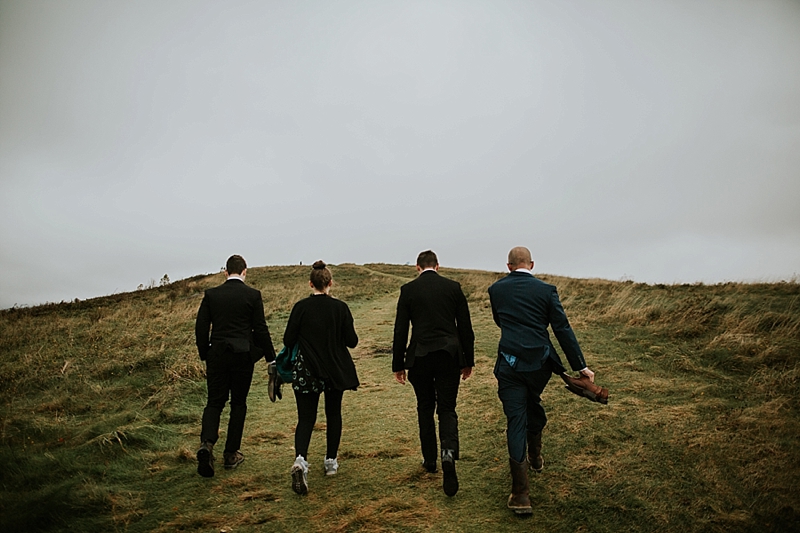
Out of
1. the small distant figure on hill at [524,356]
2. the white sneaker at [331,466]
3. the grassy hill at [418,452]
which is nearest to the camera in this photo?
the grassy hill at [418,452]

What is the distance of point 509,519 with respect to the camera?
477 centimetres

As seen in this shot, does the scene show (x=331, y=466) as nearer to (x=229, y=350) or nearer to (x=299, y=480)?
(x=299, y=480)

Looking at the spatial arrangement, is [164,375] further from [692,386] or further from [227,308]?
[692,386]

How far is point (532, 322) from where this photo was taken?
511 centimetres

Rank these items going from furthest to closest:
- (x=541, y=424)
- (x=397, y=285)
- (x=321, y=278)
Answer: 1. (x=397, y=285)
2. (x=321, y=278)
3. (x=541, y=424)

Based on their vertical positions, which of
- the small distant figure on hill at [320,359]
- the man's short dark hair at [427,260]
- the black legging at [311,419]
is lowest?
the black legging at [311,419]

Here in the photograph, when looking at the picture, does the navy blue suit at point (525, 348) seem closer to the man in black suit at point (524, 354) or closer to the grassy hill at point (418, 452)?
the man in black suit at point (524, 354)

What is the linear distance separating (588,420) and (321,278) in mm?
Answer: 4327

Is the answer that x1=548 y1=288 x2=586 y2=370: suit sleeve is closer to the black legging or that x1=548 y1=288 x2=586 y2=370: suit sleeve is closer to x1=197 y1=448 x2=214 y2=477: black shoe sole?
the black legging

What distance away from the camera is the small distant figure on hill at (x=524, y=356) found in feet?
16.2

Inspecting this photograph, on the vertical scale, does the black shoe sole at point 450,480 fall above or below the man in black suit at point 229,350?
below

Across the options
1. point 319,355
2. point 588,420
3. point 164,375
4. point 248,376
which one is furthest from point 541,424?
point 164,375

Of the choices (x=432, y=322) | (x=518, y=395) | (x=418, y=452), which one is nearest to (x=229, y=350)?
(x=432, y=322)

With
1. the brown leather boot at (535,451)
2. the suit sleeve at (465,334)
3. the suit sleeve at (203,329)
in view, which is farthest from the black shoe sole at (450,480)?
the suit sleeve at (203,329)
